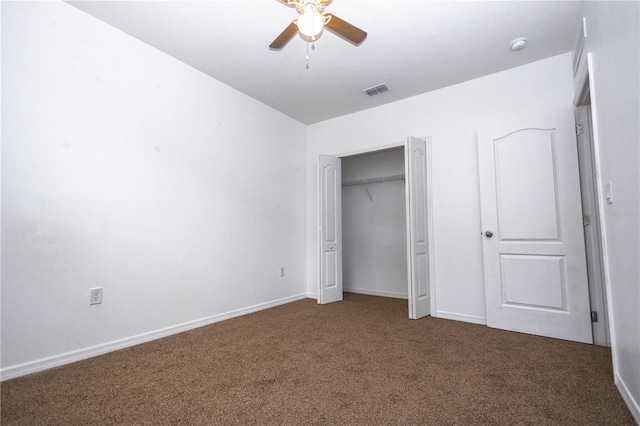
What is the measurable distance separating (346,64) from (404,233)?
2636 mm

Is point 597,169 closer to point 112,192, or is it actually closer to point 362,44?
point 362,44

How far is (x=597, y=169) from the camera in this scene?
2.01 metres

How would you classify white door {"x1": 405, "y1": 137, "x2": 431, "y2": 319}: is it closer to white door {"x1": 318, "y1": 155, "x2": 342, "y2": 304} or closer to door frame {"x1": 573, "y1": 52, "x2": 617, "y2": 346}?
white door {"x1": 318, "y1": 155, "x2": 342, "y2": 304}

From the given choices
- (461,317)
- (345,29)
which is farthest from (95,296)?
(461,317)

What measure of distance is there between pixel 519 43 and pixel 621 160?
1812 mm

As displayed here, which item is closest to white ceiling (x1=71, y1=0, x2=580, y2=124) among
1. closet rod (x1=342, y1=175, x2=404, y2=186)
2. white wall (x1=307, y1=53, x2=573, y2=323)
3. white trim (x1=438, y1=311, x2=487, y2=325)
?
white wall (x1=307, y1=53, x2=573, y2=323)

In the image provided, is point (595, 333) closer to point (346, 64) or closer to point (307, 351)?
point (307, 351)

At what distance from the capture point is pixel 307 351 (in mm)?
2457

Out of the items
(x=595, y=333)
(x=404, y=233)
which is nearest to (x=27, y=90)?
(x=404, y=233)

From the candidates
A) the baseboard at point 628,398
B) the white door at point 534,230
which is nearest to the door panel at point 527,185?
the white door at point 534,230

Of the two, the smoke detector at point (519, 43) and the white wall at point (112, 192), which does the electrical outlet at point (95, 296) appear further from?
the smoke detector at point (519, 43)

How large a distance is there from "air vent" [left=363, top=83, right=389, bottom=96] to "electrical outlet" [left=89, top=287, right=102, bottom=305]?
133 inches

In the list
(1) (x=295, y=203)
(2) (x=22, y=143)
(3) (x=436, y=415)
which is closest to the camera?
(3) (x=436, y=415)

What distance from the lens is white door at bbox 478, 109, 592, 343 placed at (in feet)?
9.05
